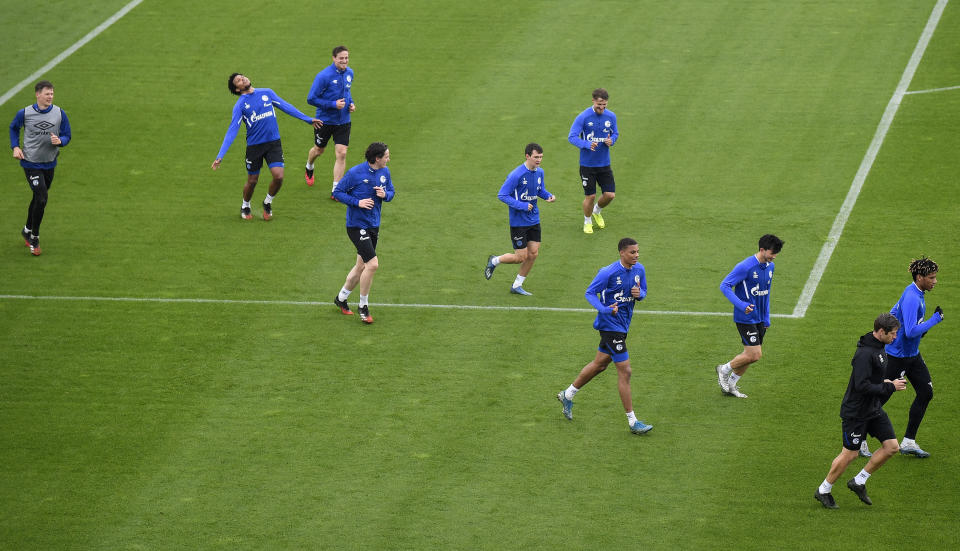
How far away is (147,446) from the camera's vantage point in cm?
1364

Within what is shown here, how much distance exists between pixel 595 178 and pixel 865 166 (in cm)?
570

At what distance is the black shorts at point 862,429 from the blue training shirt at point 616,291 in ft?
8.84

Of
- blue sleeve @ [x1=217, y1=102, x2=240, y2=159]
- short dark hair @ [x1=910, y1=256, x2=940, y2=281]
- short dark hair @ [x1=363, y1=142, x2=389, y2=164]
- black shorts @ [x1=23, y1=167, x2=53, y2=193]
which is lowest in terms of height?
short dark hair @ [x1=910, y1=256, x2=940, y2=281]

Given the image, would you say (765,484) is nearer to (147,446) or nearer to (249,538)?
(249,538)

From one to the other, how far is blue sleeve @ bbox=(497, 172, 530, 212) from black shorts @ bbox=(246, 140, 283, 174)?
4736 millimetres

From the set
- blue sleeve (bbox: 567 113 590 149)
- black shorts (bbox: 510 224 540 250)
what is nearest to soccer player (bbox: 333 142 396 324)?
black shorts (bbox: 510 224 540 250)

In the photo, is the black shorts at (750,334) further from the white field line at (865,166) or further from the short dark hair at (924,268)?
the white field line at (865,166)

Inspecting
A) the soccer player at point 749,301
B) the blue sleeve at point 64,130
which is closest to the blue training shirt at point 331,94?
the blue sleeve at point 64,130

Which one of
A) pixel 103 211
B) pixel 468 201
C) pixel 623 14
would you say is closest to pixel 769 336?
pixel 468 201

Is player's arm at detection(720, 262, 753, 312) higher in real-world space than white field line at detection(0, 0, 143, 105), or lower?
lower

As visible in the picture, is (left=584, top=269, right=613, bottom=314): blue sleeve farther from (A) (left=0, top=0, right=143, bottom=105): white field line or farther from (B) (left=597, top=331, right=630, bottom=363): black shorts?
(A) (left=0, top=0, right=143, bottom=105): white field line

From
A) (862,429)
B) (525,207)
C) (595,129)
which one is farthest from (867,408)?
(595,129)

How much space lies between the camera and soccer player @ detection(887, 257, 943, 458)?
12.8 meters

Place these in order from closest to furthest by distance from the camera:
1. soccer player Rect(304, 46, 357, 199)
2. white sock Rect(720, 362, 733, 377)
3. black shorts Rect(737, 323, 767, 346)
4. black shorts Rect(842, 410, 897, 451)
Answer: black shorts Rect(842, 410, 897, 451), black shorts Rect(737, 323, 767, 346), white sock Rect(720, 362, 733, 377), soccer player Rect(304, 46, 357, 199)
